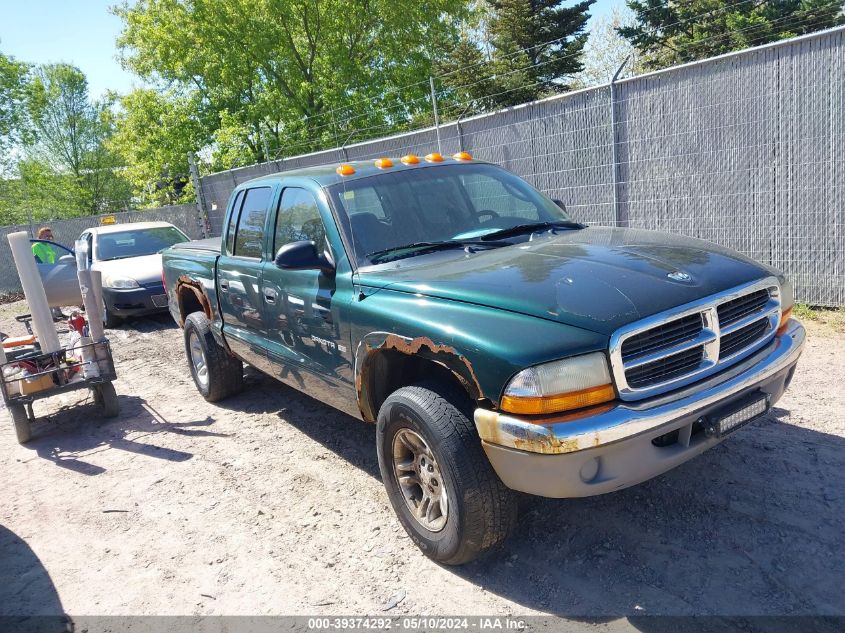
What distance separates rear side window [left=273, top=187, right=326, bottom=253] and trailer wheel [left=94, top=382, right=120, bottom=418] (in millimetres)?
2666

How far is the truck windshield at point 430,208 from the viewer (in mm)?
3740

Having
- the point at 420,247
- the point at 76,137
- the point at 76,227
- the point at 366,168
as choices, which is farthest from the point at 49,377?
the point at 76,137

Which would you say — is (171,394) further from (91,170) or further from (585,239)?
(91,170)

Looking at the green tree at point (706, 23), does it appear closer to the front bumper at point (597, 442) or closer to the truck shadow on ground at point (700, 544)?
the truck shadow on ground at point (700, 544)

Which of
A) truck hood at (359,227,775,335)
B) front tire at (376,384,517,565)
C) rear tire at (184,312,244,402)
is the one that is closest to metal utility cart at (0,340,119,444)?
rear tire at (184,312,244,402)

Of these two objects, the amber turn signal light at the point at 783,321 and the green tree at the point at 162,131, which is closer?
the amber turn signal light at the point at 783,321

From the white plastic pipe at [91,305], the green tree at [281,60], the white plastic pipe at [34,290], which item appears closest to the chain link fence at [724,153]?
the white plastic pipe at [91,305]

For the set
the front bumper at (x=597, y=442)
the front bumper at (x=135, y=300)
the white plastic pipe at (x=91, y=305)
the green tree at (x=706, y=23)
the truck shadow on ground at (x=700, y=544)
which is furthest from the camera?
the green tree at (x=706, y=23)

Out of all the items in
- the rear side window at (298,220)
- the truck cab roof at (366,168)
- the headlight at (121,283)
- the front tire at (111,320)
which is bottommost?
the front tire at (111,320)

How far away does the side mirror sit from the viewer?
11.7 ft

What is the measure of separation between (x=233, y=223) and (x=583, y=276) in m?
3.33

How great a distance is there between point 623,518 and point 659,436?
3.10 ft

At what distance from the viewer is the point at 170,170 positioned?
24094 millimetres

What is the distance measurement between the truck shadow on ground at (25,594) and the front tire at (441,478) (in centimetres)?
180
